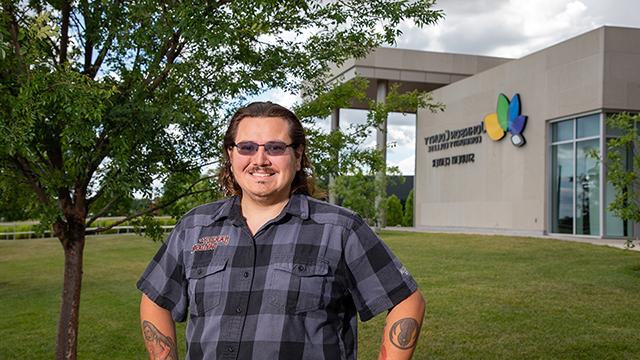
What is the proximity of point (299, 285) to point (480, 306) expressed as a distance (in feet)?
27.1

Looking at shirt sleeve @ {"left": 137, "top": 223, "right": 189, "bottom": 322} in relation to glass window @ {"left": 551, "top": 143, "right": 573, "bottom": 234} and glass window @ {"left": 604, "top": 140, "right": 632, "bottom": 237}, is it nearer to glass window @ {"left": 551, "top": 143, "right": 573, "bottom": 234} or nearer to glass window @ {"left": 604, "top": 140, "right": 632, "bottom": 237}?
glass window @ {"left": 604, "top": 140, "right": 632, "bottom": 237}

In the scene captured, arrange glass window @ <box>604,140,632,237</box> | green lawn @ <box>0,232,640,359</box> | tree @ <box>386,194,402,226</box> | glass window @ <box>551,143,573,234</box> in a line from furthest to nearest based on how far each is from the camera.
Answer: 1. tree @ <box>386,194,402,226</box>
2. glass window @ <box>551,143,573,234</box>
3. glass window @ <box>604,140,632,237</box>
4. green lawn @ <box>0,232,640,359</box>

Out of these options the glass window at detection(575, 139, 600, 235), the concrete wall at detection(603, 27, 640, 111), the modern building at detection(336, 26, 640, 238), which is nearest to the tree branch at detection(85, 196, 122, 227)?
the modern building at detection(336, 26, 640, 238)

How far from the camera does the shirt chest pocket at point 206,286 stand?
215 cm

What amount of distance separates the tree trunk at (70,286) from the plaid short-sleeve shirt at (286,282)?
3.13 m

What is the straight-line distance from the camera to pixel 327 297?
83.0 inches

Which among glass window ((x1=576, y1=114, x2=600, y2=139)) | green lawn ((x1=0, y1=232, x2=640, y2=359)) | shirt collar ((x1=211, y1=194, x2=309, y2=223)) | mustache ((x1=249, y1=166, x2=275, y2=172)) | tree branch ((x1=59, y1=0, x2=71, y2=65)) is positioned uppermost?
glass window ((x1=576, y1=114, x2=600, y2=139))

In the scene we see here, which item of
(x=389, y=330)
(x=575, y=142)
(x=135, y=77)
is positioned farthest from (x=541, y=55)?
(x=389, y=330)

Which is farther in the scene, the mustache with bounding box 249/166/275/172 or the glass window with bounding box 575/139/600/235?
the glass window with bounding box 575/139/600/235

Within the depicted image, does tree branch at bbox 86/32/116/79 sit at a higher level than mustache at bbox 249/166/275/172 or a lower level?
higher

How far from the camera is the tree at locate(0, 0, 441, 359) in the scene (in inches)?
162

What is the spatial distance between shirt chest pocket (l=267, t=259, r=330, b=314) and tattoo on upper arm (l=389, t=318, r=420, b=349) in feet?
0.85

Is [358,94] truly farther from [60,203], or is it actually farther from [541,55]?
[541,55]

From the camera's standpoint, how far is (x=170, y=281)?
7.55ft
